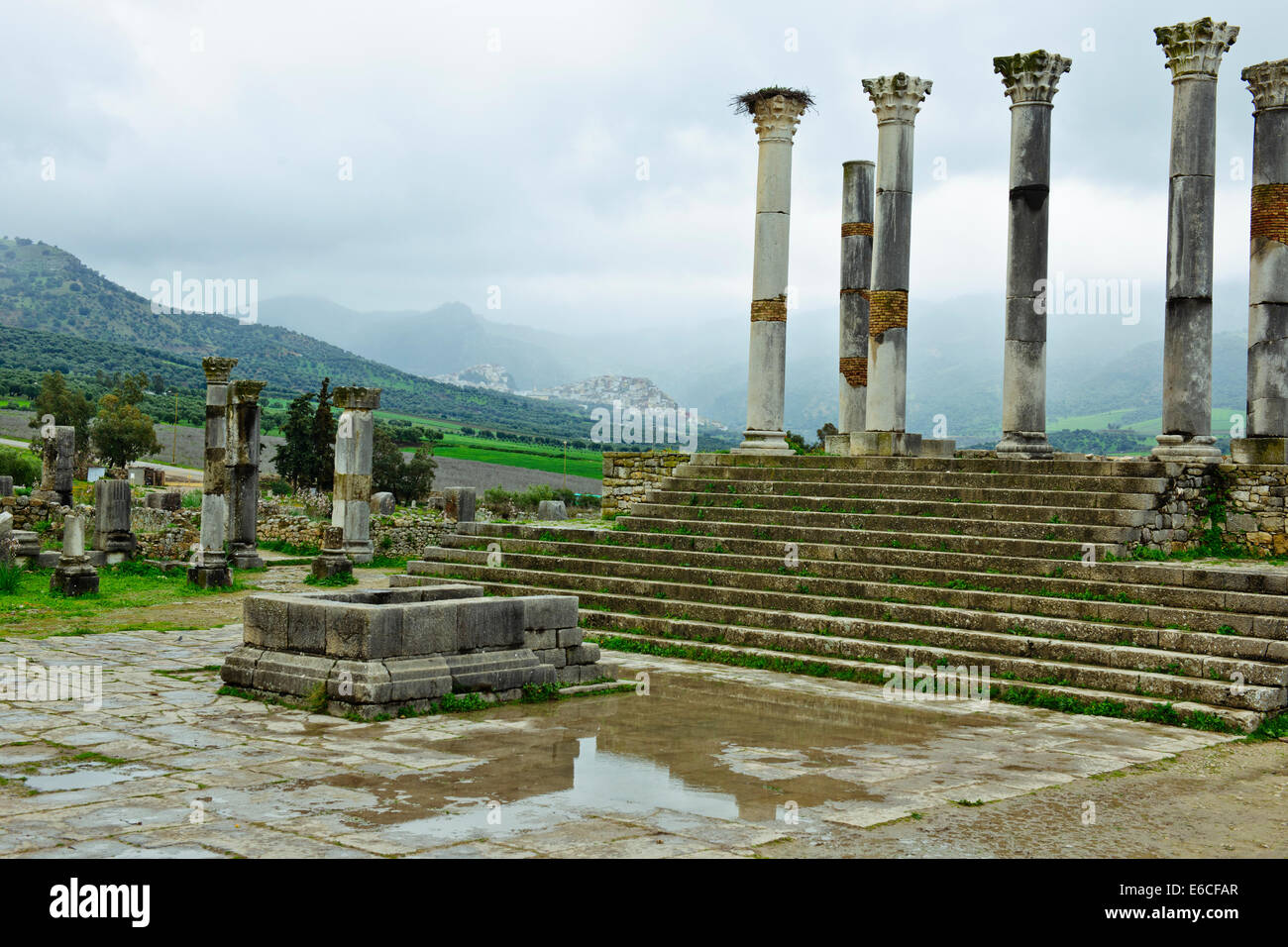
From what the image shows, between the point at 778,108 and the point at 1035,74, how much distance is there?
4.41 meters

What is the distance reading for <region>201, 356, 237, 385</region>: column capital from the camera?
20.9 m

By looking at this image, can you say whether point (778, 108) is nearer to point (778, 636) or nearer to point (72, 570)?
point (778, 636)

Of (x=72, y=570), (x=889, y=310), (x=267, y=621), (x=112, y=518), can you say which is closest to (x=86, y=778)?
(x=267, y=621)

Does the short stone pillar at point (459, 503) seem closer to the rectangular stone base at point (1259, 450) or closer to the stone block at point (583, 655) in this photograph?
the stone block at point (583, 655)

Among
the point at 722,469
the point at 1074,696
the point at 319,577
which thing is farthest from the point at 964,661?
the point at 319,577

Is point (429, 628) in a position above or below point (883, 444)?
below

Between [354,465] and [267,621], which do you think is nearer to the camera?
[267,621]

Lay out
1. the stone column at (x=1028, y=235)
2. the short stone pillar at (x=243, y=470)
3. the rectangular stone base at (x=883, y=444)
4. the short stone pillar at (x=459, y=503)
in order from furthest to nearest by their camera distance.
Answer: the short stone pillar at (x=459, y=503)
the short stone pillar at (x=243, y=470)
the rectangular stone base at (x=883, y=444)
the stone column at (x=1028, y=235)

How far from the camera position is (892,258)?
2002 cm

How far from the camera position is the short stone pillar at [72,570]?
58.5 ft

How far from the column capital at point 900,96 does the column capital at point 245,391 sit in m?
12.3

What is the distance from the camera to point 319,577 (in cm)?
2114

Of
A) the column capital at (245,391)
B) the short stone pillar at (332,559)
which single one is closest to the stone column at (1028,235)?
the short stone pillar at (332,559)

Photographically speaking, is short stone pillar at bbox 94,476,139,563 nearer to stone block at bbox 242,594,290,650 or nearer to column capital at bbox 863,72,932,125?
stone block at bbox 242,594,290,650
